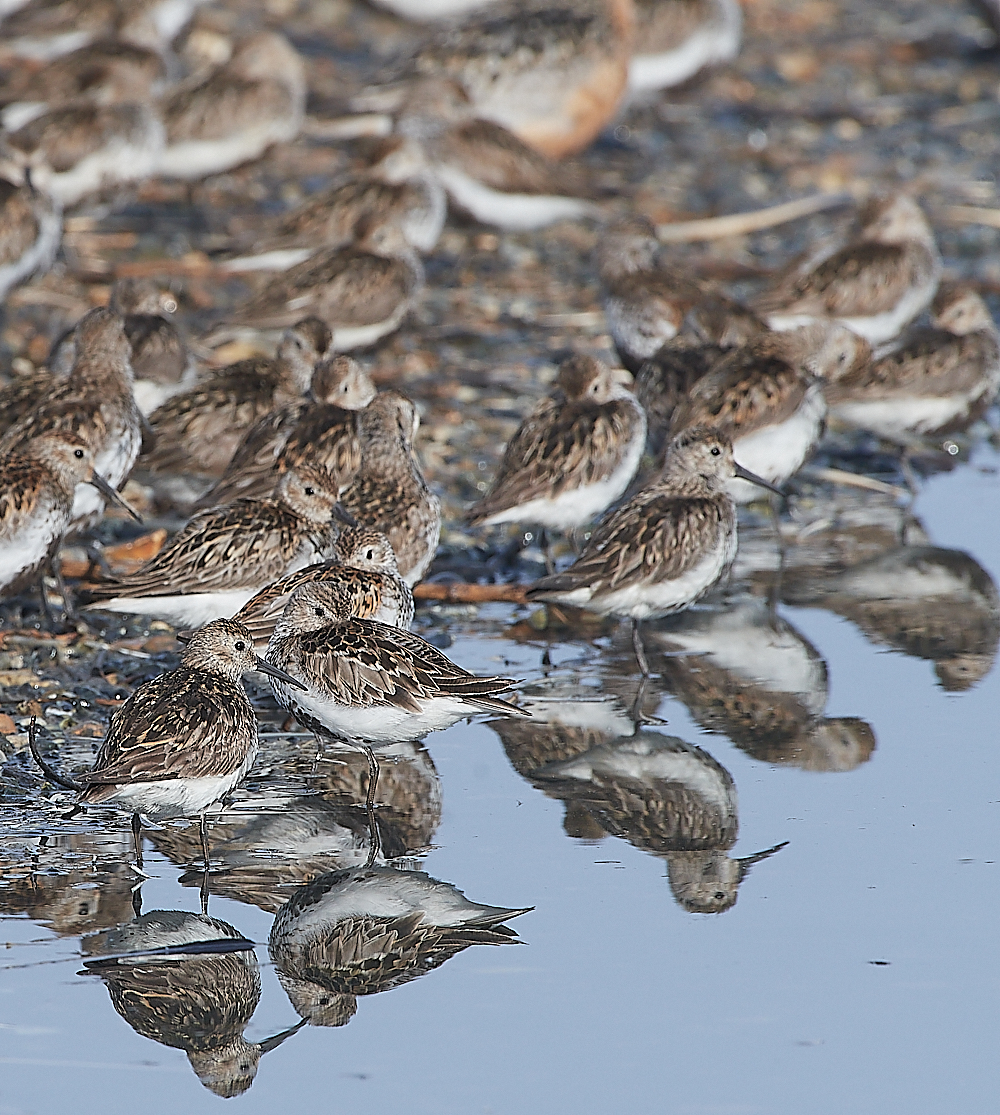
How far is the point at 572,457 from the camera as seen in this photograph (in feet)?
26.1

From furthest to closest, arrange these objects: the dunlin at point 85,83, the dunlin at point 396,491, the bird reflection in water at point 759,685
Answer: the dunlin at point 85,83 < the dunlin at point 396,491 < the bird reflection in water at point 759,685

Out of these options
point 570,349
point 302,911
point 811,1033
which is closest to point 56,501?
point 302,911

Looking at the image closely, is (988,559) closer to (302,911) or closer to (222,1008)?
(302,911)

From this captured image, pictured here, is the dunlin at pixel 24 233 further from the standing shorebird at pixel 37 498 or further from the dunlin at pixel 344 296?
the standing shorebird at pixel 37 498

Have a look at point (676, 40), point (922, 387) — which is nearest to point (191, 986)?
point (922, 387)

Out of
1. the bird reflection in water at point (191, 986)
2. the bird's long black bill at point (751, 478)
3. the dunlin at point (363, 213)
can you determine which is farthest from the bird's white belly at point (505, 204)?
the bird reflection in water at point (191, 986)

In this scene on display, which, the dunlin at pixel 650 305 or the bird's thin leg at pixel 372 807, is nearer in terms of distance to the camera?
the bird's thin leg at pixel 372 807

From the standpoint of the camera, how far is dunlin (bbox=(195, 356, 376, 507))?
7.76m

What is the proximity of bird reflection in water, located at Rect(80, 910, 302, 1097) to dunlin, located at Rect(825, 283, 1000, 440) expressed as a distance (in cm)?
553

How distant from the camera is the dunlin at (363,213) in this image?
11250 mm

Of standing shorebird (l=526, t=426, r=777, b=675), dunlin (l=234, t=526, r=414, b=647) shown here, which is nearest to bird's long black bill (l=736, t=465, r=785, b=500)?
standing shorebird (l=526, t=426, r=777, b=675)

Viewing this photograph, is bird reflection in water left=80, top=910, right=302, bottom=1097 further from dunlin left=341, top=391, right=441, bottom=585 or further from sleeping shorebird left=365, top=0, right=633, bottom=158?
sleeping shorebird left=365, top=0, right=633, bottom=158

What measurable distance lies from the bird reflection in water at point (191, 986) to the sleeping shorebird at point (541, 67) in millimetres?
10436

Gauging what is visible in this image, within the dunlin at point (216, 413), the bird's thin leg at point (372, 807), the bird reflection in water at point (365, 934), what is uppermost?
the bird reflection in water at point (365, 934)
